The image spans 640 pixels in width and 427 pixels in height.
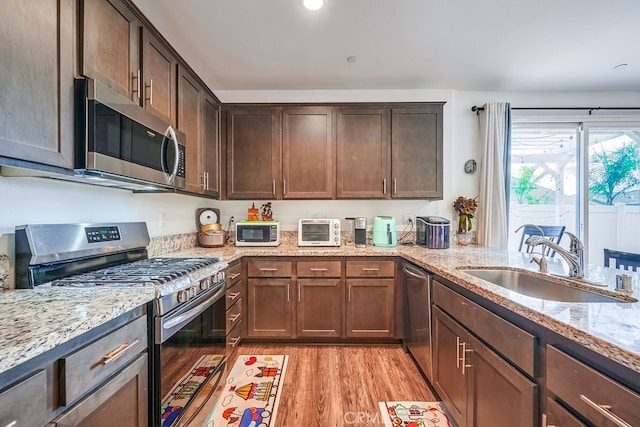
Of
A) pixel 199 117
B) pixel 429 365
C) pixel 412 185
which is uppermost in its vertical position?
pixel 199 117

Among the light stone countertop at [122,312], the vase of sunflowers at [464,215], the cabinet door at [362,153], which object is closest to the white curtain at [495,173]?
the vase of sunflowers at [464,215]

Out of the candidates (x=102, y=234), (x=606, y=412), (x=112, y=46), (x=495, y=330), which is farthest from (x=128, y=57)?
(x=606, y=412)

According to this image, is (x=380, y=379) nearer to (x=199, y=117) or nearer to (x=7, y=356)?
(x=7, y=356)

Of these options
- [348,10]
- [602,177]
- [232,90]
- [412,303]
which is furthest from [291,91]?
[602,177]

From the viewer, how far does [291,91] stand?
124 inches

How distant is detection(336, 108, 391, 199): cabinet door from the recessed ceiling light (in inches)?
45.5

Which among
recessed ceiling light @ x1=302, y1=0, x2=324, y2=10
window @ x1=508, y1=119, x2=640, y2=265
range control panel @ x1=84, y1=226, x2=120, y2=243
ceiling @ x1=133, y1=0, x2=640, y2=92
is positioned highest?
ceiling @ x1=133, y1=0, x2=640, y2=92

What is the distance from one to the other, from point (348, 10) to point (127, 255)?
7.05 feet

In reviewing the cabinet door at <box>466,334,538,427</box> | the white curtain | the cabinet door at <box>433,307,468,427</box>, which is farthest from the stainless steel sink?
the white curtain

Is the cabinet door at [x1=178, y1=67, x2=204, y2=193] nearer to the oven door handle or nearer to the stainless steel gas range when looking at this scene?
the stainless steel gas range

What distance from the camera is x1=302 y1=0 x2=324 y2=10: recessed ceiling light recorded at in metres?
1.75

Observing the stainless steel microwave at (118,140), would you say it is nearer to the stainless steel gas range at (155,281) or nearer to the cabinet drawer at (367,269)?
the stainless steel gas range at (155,281)

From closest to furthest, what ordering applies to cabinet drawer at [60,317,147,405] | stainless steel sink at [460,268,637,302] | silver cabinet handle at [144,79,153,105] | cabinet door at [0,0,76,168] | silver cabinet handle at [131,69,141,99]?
1. cabinet drawer at [60,317,147,405]
2. cabinet door at [0,0,76,168]
3. stainless steel sink at [460,268,637,302]
4. silver cabinet handle at [131,69,141,99]
5. silver cabinet handle at [144,79,153,105]

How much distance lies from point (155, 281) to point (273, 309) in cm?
148
